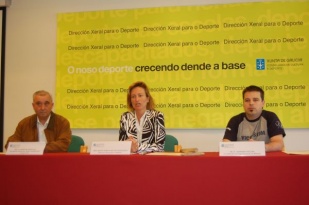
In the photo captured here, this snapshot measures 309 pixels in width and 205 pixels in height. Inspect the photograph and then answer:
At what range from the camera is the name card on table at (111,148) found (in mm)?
1739

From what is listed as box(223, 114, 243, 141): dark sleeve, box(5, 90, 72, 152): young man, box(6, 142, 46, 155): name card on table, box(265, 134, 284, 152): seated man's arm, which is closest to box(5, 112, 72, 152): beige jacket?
box(5, 90, 72, 152): young man

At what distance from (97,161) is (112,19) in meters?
2.83

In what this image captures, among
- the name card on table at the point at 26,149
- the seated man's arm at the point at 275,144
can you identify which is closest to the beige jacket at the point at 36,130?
the name card on table at the point at 26,149

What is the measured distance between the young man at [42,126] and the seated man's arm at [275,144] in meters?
1.62

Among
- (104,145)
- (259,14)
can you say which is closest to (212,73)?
(259,14)

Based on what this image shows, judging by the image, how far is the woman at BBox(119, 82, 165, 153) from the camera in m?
2.61

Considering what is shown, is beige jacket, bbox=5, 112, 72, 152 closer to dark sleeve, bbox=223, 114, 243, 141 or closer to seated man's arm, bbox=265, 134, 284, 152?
dark sleeve, bbox=223, 114, 243, 141

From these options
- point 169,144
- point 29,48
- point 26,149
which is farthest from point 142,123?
point 29,48

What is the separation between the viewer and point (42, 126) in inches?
111

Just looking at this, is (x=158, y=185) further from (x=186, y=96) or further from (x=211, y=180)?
(x=186, y=96)

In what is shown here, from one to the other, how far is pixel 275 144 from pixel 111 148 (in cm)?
114

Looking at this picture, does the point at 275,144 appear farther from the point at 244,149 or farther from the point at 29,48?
the point at 29,48

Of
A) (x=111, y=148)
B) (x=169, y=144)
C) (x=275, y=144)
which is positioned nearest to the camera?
(x=111, y=148)

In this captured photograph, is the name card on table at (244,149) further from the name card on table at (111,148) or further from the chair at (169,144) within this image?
the chair at (169,144)
